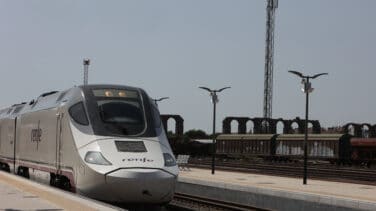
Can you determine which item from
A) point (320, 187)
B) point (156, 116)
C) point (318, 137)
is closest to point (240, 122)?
point (318, 137)

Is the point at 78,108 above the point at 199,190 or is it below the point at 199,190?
above

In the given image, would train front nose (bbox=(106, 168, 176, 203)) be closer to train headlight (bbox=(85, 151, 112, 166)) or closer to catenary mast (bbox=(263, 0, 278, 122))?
train headlight (bbox=(85, 151, 112, 166))

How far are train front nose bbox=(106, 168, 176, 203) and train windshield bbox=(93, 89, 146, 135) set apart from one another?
1.47m

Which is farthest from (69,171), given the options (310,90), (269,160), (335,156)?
(269,160)

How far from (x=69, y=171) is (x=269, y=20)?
84.4m

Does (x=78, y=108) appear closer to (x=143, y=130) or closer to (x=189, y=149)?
(x=143, y=130)

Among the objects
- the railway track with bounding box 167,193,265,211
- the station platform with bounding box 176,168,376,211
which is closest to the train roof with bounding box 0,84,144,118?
the railway track with bounding box 167,193,265,211

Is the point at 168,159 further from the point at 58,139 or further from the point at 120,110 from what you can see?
the point at 58,139

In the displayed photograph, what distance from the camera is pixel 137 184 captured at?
537 inches

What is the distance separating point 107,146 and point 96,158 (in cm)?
40

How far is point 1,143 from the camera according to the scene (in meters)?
26.9

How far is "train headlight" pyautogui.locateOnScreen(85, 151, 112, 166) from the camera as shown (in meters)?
13.9

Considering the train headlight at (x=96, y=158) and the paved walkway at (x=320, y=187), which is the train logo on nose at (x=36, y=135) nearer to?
the train headlight at (x=96, y=158)

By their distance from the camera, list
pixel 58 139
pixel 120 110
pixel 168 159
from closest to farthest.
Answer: pixel 168 159 < pixel 120 110 < pixel 58 139
